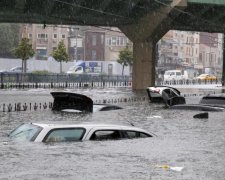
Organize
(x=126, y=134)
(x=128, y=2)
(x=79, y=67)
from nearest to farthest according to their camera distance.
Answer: (x=126, y=134) < (x=128, y=2) < (x=79, y=67)

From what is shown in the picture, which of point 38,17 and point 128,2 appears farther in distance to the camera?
point 38,17

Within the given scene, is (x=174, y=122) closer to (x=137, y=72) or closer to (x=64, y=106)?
(x=64, y=106)

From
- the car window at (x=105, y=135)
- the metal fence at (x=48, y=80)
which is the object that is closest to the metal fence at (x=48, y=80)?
the metal fence at (x=48, y=80)

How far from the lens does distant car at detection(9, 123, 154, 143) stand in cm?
1386

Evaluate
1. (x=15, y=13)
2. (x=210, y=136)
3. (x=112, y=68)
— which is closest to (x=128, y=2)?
(x=15, y=13)

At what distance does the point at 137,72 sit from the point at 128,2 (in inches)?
487

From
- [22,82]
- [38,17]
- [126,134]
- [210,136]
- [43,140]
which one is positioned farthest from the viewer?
[22,82]

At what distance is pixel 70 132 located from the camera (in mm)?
14406

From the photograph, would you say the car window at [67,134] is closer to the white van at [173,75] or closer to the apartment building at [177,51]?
the white van at [173,75]

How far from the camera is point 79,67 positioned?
94.9 meters

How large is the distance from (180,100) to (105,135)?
18.2 metres

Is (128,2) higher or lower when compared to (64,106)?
higher

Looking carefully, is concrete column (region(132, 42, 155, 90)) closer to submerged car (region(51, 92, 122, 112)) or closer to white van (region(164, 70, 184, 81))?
submerged car (region(51, 92, 122, 112))

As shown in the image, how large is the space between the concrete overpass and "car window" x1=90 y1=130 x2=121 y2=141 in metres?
27.5
